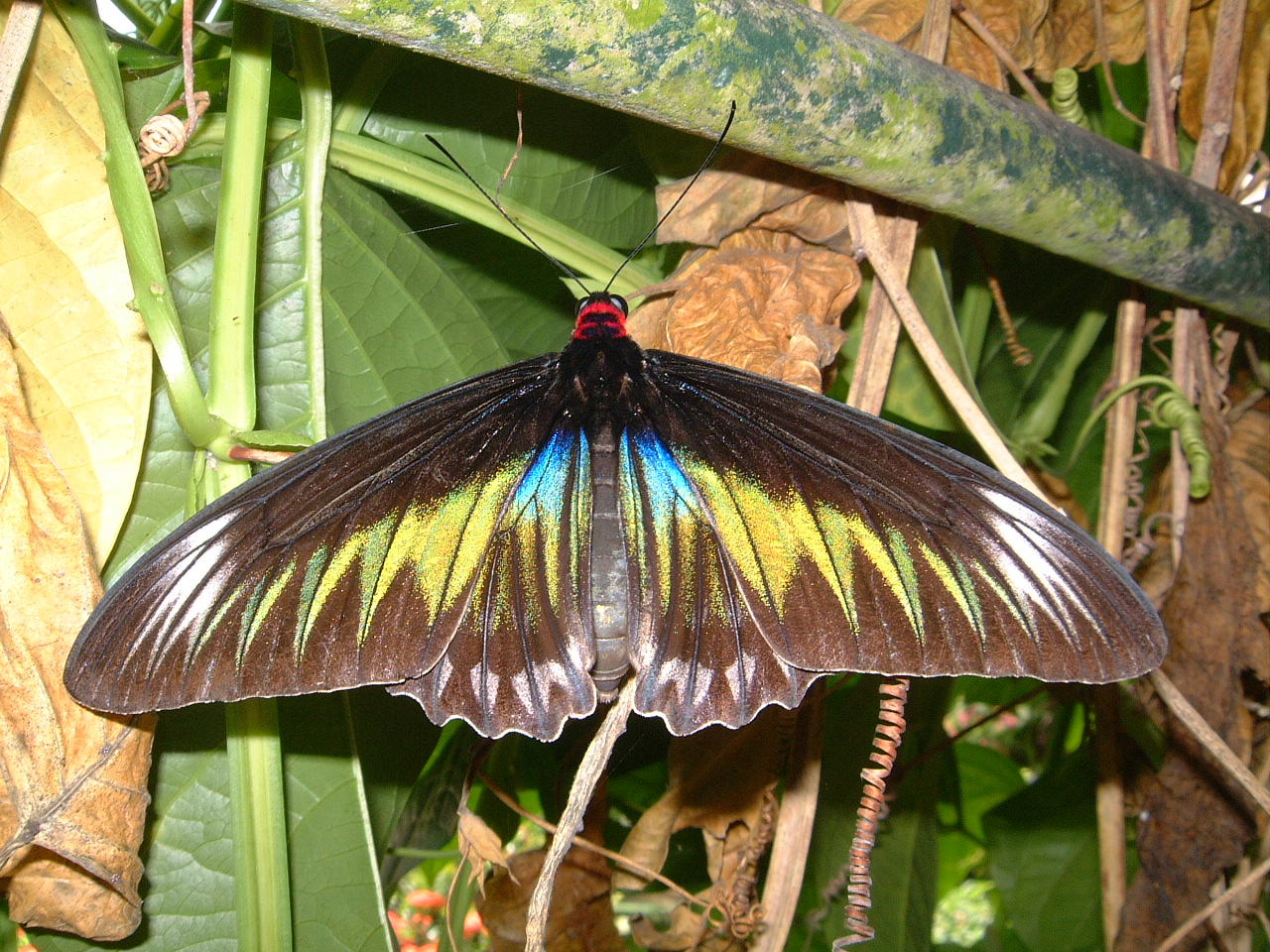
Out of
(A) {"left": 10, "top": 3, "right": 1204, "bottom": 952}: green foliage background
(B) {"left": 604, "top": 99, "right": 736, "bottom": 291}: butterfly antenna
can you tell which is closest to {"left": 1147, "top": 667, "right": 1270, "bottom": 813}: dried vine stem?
(A) {"left": 10, "top": 3, "right": 1204, "bottom": 952}: green foliage background

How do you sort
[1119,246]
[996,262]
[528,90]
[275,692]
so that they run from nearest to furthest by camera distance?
[275,692], [1119,246], [528,90], [996,262]

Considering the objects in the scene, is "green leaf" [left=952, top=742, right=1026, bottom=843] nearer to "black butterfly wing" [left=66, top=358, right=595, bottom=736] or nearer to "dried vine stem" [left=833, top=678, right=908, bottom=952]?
"dried vine stem" [left=833, top=678, right=908, bottom=952]

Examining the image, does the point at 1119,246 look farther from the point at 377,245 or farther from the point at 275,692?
the point at 275,692

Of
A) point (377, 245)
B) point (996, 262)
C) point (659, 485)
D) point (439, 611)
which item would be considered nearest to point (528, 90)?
point (377, 245)

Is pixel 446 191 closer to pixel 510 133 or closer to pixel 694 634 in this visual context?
pixel 510 133

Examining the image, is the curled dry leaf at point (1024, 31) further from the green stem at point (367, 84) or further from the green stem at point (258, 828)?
the green stem at point (258, 828)

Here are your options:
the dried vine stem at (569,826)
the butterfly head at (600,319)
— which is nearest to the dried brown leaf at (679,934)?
the dried vine stem at (569,826)

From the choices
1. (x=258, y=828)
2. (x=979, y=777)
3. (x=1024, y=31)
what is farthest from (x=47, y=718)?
(x=979, y=777)
